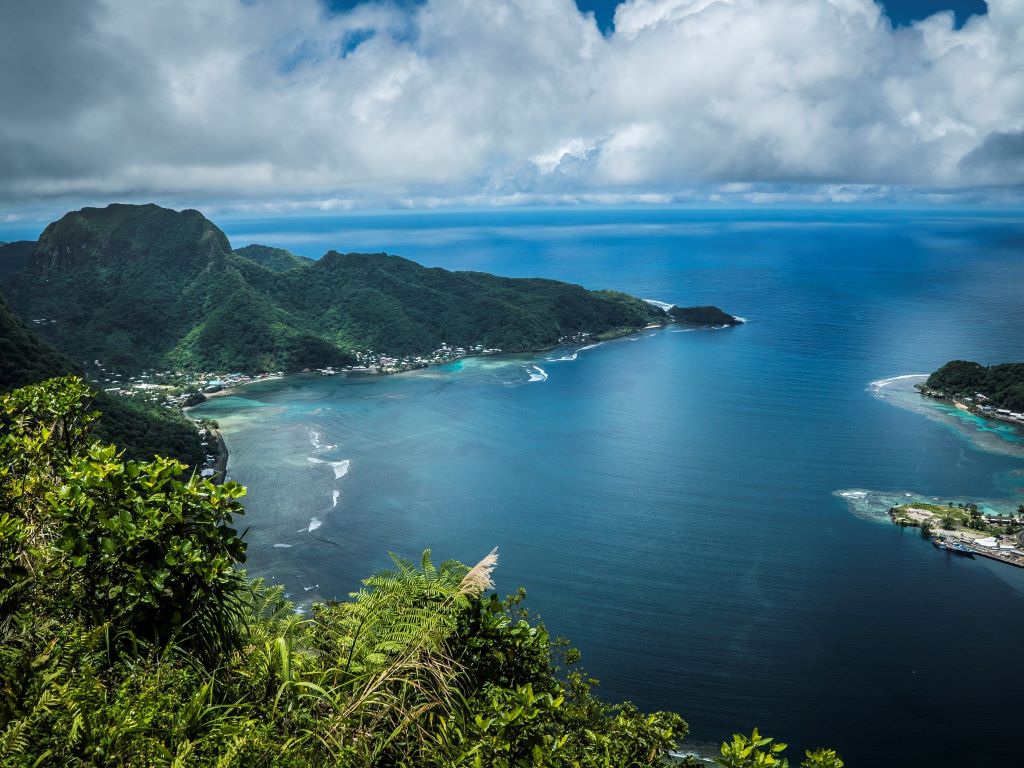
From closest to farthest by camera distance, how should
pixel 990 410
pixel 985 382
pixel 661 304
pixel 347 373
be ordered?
pixel 990 410, pixel 985 382, pixel 347 373, pixel 661 304

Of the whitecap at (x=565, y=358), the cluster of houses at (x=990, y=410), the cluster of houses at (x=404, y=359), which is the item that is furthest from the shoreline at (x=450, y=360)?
the cluster of houses at (x=990, y=410)

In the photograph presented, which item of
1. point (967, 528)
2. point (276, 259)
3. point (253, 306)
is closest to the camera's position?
point (967, 528)

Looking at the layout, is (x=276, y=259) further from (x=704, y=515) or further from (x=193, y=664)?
(x=193, y=664)

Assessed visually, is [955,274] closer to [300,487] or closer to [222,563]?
[300,487]

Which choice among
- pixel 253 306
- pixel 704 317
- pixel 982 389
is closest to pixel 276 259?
pixel 253 306

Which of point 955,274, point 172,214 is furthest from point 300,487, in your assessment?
point 955,274

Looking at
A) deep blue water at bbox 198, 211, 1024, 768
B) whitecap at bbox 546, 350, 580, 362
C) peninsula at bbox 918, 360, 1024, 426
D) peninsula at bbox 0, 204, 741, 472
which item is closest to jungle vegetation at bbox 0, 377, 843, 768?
A: deep blue water at bbox 198, 211, 1024, 768
